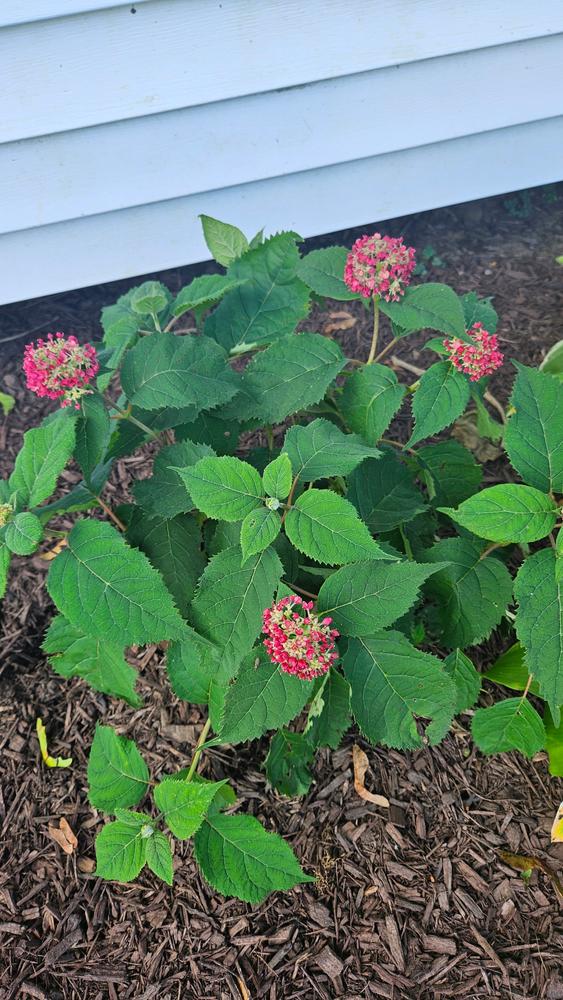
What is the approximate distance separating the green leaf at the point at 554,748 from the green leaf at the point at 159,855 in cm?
92

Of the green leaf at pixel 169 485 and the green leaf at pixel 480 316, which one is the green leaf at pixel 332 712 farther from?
the green leaf at pixel 480 316

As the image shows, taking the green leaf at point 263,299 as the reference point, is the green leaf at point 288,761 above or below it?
below

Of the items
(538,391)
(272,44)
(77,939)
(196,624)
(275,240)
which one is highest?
(272,44)

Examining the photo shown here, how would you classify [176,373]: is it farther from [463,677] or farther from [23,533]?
[463,677]

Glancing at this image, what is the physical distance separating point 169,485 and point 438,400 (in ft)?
1.89

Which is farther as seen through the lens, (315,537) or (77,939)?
(77,939)

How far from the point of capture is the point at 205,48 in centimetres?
237

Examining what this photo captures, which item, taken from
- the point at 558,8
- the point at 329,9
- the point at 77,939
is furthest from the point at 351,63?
the point at 77,939

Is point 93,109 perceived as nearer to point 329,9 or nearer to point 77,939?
point 329,9

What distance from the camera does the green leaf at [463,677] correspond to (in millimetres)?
1554

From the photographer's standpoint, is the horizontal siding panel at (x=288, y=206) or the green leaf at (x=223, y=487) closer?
the green leaf at (x=223, y=487)

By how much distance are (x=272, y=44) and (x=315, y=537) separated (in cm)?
205

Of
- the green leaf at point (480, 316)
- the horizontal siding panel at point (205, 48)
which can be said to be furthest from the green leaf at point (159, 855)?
the horizontal siding panel at point (205, 48)

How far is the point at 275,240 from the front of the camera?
164 centimetres
